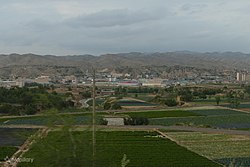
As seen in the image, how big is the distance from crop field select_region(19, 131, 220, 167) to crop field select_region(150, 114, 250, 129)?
10.1 meters

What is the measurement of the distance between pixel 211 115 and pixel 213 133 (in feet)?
62.7

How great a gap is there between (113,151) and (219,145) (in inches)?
465

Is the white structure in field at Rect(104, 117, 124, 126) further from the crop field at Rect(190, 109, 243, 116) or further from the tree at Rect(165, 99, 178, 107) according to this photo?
the tree at Rect(165, 99, 178, 107)

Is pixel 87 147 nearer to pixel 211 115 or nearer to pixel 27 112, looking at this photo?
pixel 211 115

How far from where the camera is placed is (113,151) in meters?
24.1

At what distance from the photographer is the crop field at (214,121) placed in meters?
48.1

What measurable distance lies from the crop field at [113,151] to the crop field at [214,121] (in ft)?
33.2

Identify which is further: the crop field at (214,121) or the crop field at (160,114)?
the crop field at (160,114)

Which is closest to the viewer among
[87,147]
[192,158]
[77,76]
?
[87,147]

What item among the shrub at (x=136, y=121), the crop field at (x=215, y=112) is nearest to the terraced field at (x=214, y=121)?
the shrub at (x=136, y=121)

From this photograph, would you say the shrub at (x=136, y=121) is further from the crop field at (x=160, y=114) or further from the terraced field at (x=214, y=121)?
the crop field at (x=160, y=114)

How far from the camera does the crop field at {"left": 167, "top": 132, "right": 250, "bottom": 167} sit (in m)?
26.7

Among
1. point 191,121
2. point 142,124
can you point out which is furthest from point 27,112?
point 191,121

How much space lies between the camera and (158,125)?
48.6 m
